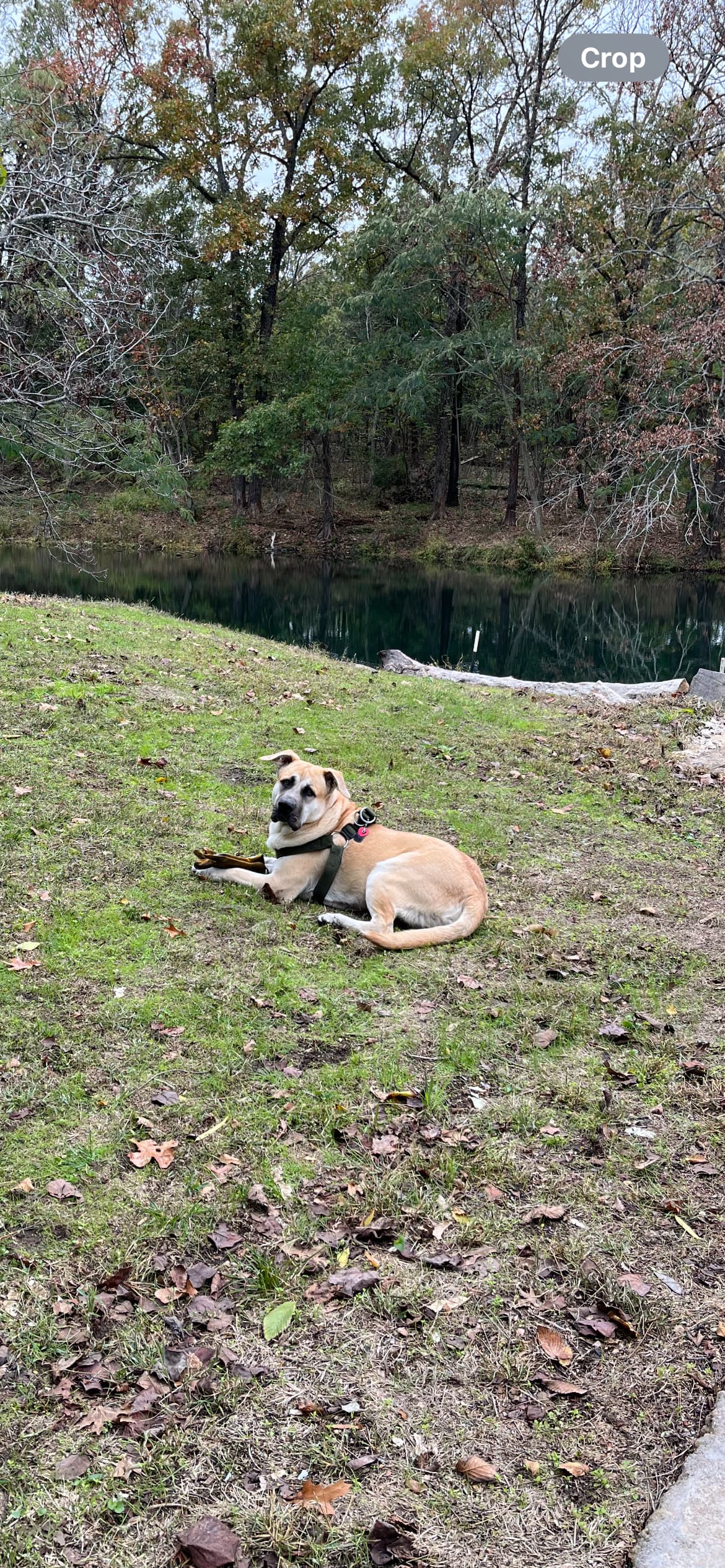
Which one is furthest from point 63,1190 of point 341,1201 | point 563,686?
point 563,686

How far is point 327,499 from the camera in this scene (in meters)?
42.0

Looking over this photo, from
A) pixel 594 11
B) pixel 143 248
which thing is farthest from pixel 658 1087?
pixel 594 11

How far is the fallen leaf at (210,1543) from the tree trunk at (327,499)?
40.2 meters

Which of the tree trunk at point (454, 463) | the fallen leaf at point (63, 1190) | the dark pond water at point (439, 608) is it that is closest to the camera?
the fallen leaf at point (63, 1190)

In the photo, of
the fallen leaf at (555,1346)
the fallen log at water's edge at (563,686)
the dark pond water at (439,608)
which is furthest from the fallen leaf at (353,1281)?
the dark pond water at (439,608)

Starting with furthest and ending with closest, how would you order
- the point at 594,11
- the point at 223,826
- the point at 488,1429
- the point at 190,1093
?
the point at 594,11, the point at 223,826, the point at 190,1093, the point at 488,1429

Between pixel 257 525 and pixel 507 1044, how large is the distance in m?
39.1

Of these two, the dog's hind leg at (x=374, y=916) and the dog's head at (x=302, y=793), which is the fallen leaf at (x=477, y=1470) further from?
the dog's head at (x=302, y=793)

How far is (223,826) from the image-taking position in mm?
7176

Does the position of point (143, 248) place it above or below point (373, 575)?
above

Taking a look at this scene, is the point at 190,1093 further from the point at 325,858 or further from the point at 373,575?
the point at 373,575

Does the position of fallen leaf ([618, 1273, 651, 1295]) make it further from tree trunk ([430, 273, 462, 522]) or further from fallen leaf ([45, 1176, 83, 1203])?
tree trunk ([430, 273, 462, 522])

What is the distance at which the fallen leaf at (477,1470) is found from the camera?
263 cm

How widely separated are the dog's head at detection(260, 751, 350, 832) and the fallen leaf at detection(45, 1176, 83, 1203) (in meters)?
2.75
